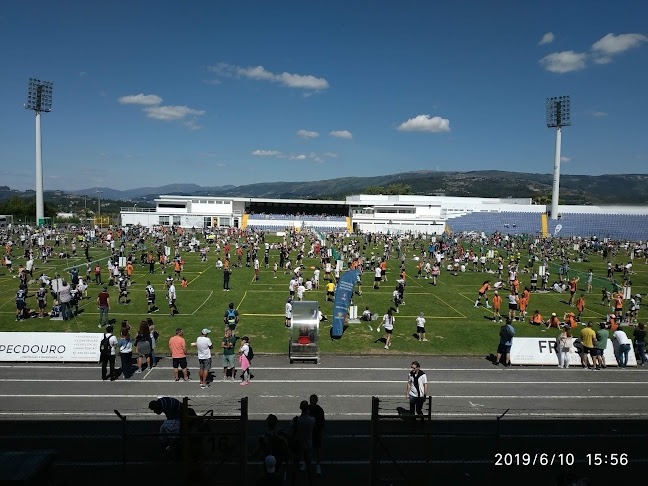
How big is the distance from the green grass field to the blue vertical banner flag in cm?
56

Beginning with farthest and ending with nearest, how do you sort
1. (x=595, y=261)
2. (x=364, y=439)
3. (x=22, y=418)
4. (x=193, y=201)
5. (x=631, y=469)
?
(x=193, y=201), (x=595, y=261), (x=22, y=418), (x=364, y=439), (x=631, y=469)

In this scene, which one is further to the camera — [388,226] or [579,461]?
[388,226]

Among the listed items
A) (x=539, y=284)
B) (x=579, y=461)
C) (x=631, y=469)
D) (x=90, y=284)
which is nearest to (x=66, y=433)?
(x=579, y=461)

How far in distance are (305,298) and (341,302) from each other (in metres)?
8.08

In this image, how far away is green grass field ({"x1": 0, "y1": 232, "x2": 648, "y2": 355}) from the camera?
1723 centimetres

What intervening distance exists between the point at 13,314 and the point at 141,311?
17.8ft

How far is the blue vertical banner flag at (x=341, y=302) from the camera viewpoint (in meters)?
17.5

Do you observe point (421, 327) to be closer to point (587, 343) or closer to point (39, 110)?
point (587, 343)

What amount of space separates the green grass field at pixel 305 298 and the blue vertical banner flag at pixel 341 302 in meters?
0.56

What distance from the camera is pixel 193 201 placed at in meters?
93.7

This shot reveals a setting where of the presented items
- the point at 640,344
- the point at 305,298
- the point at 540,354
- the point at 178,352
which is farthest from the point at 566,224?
the point at 178,352

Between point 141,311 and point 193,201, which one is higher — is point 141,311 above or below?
below

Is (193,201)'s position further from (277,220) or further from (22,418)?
(22,418)
